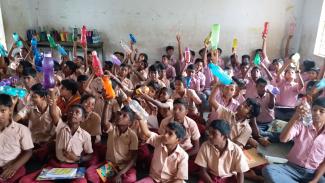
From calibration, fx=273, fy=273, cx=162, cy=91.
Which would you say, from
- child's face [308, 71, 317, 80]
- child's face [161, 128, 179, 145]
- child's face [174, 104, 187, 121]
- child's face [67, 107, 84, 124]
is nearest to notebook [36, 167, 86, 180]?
child's face [67, 107, 84, 124]

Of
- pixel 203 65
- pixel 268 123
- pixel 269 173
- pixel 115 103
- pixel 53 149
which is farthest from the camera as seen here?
pixel 203 65

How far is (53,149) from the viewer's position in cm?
234

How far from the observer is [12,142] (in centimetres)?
195

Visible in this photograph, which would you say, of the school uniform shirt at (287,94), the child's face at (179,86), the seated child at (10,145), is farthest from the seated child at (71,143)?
the school uniform shirt at (287,94)

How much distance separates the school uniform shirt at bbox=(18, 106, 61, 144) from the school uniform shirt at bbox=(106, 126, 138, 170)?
24.2 inches

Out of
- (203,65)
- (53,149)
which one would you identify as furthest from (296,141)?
(203,65)

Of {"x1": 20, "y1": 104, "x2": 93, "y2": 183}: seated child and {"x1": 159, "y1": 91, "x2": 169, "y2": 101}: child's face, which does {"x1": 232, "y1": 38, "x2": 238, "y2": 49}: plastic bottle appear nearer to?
{"x1": 159, "y1": 91, "x2": 169, "y2": 101}: child's face

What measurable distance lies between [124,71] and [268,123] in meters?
1.80

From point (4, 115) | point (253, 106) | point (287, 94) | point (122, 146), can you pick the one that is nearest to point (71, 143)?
point (122, 146)

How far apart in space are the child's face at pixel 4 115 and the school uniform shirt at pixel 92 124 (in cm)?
65

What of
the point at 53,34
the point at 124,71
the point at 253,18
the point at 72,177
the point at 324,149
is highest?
the point at 253,18

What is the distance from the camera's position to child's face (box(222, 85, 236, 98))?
104 inches

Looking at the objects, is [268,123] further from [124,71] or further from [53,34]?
[53,34]

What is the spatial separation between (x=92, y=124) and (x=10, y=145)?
0.71 metres
